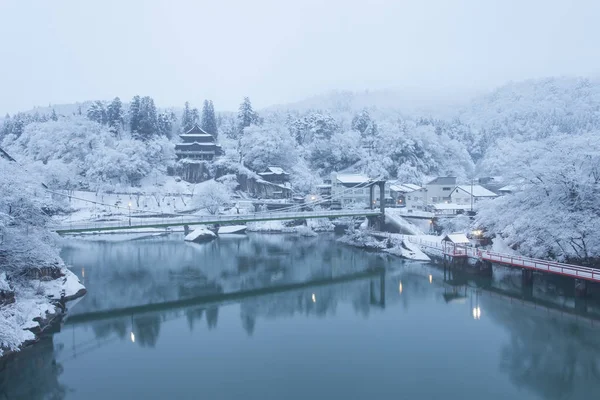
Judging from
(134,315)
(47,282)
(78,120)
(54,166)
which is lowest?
(134,315)

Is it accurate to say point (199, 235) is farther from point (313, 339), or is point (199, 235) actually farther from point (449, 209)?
point (313, 339)

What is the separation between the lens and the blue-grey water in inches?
351

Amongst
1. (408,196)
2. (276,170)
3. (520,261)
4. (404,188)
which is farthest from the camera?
(276,170)

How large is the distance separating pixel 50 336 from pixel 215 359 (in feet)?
17.8

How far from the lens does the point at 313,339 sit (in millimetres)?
11797

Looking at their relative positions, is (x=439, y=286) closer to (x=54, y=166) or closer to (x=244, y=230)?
(x=244, y=230)

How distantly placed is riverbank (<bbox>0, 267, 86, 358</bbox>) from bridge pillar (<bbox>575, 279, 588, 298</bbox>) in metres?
18.0

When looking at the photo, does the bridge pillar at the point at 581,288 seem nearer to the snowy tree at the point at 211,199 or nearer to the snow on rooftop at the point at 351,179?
the snow on rooftop at the point at 351,179

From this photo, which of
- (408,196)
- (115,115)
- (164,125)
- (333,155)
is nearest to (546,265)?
(408,196)

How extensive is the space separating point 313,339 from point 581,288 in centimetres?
1038

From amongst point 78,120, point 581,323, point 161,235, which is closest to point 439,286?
point 581,323

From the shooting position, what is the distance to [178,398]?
8414mm

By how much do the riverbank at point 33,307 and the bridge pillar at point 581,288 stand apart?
1800 cm

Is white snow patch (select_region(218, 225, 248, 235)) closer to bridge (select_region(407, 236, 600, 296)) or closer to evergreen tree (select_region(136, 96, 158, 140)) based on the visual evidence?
bridge (select_region(407, 236, 600, 296))
